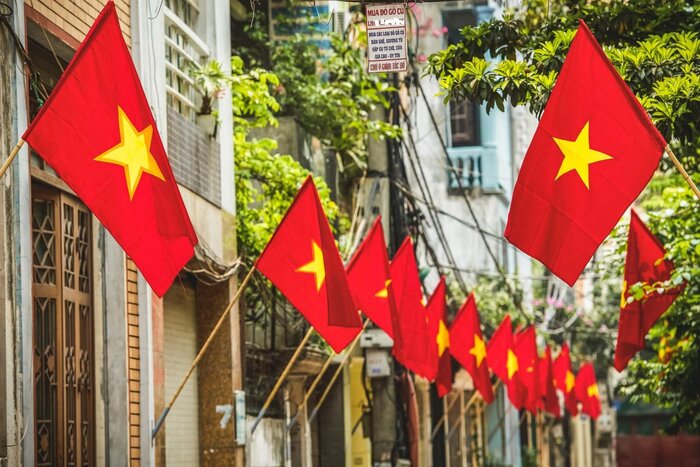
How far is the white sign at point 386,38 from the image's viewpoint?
13.8m

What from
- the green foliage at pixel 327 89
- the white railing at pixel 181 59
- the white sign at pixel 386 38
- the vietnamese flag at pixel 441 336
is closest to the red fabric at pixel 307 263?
the white sign at pixel 386 38

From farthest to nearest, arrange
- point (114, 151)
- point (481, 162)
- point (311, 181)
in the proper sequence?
point (481, 162), point (311, 181), point (114, 151)

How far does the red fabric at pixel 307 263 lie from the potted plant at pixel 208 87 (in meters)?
2.77

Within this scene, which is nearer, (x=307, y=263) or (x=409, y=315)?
(x=307, y=263)

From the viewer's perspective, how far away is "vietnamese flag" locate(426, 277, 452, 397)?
2083 cm

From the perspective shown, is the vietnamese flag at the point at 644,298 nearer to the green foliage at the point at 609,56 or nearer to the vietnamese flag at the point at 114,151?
the green foliage at the point at 609,56

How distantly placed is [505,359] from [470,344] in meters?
3.57

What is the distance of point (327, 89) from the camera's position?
21.9 meters

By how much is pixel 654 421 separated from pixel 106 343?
49.8 metres

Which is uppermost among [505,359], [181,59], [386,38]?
[181,59]

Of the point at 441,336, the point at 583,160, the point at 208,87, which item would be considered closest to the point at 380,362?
the point at 441,336

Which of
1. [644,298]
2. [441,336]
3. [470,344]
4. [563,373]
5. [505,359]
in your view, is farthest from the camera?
[563,373]

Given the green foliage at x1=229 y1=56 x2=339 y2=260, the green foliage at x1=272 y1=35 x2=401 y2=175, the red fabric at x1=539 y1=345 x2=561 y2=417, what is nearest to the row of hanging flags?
the green foliage at x1=229 y1=56 x2=339 y2=260

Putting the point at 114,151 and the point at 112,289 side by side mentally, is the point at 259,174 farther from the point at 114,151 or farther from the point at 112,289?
the point at 114,151
